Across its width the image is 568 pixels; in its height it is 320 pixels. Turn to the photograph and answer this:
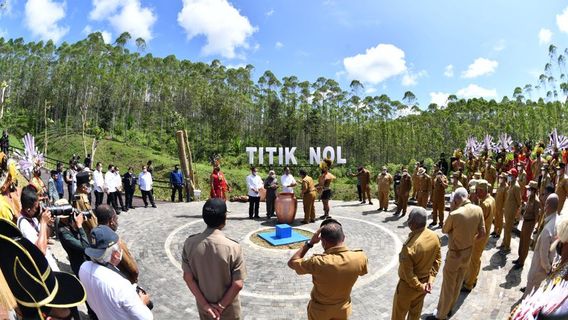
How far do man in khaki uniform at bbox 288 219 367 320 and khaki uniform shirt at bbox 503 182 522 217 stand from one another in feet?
20.7

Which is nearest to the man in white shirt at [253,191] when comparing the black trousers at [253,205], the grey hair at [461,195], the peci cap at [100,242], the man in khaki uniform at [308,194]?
the black trousers at [253,205]

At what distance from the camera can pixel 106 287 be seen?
110 inches

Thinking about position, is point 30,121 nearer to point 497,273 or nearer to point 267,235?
point 267,235

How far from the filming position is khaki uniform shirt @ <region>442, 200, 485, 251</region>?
5.40m

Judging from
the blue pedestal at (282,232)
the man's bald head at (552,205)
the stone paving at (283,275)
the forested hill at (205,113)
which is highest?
the forested hill at (205,113)

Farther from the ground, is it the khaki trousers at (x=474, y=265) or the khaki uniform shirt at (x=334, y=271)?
the khaki uniform shirt at (x=334, y=271)

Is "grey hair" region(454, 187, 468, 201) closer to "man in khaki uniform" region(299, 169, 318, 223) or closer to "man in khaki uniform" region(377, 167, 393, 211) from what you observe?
"man in khaki uniform" region(299, 169, 318, 223)

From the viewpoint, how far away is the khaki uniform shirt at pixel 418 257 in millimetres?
4324

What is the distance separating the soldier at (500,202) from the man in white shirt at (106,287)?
8.99 meters

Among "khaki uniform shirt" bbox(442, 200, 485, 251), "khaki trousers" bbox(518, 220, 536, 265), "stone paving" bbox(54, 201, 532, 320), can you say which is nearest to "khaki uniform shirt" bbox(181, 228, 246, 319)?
"stone paving" bbox(54, 201, 532, 320)

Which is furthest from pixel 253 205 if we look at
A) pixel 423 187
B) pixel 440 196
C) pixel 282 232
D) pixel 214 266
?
pixel 214 266

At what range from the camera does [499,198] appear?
29.8 feet

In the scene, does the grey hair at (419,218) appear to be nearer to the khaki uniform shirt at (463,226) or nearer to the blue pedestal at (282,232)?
the khaki uniform shirt at (463,226)

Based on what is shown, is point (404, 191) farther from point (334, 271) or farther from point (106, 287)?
point (106, 287)
